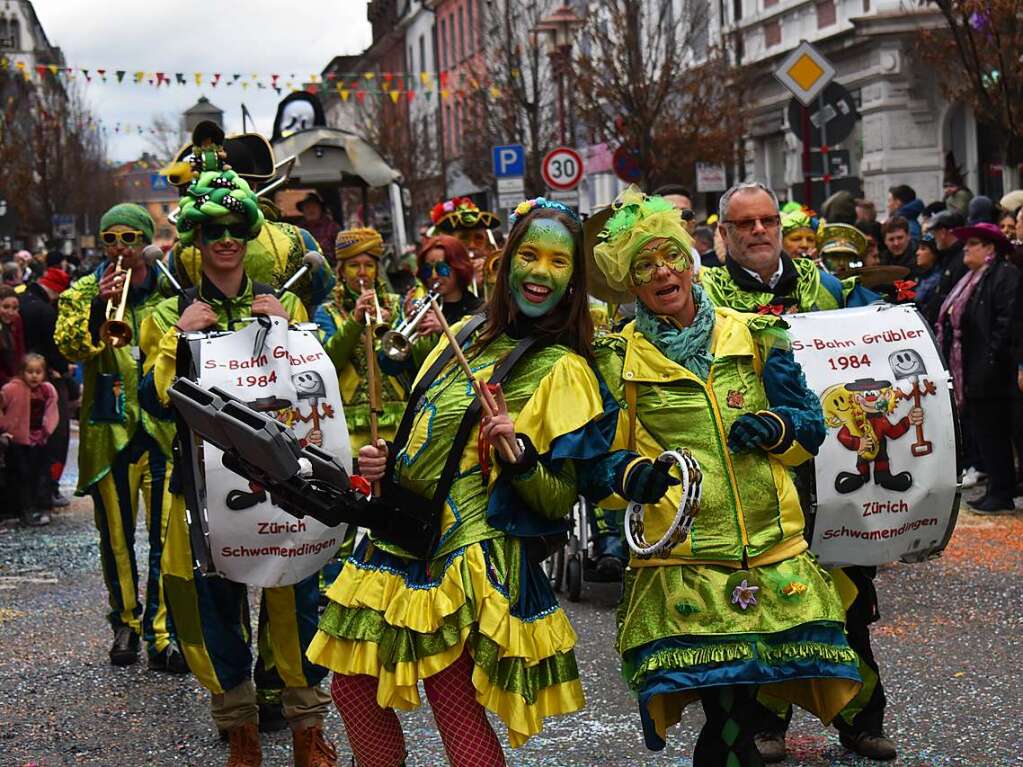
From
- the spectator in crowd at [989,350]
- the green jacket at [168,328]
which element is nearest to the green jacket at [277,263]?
the green jacket at [168,328]

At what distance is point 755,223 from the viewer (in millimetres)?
5551

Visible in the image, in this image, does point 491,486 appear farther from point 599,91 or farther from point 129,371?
point 599,91

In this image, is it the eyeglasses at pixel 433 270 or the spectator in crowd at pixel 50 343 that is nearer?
the eyeglasses at pixel 433 270

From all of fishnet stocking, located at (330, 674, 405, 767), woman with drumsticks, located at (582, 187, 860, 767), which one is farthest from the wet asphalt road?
fishnet stocking, located at (330, 674, 405, 767)

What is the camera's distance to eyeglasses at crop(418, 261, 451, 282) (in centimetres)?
784

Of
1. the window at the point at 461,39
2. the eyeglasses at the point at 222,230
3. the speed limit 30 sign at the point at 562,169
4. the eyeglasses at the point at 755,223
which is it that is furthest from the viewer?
the window at the point at 461,39

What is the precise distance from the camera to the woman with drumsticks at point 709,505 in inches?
174

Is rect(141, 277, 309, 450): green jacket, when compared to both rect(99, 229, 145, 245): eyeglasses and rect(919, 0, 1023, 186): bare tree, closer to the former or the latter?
rect(99, 229, 145, 245): eyeglasses

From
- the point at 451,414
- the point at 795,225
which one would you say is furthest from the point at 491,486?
the point at 795,225

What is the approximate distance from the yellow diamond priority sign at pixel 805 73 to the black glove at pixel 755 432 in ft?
31.3

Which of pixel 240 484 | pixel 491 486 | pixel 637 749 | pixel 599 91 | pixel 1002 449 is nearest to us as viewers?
pixel 491 486

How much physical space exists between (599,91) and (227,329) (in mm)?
20851

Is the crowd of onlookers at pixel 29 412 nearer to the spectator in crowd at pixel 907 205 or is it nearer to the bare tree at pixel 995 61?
the spectator in crowd at pixel 907 205

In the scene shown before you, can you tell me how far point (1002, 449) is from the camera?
11352 millimetres
